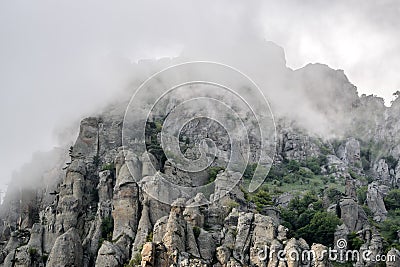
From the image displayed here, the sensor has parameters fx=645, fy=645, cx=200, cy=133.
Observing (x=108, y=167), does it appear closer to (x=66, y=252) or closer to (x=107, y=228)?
(x=107, y=228)

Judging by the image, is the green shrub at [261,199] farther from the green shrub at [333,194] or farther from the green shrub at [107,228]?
the green shrub at [107,228]

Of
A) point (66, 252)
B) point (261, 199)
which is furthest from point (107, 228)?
point (261, 199)

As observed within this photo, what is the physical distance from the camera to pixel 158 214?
6744 cm

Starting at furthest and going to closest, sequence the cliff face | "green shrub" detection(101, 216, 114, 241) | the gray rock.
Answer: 1. "green shrub" detection(101, 216, 114, 241)
2. the gray rock
3. the cliff face

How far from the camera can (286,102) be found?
5807 inches

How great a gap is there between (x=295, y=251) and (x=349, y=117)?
4026 inches

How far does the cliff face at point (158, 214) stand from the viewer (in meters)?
60.0

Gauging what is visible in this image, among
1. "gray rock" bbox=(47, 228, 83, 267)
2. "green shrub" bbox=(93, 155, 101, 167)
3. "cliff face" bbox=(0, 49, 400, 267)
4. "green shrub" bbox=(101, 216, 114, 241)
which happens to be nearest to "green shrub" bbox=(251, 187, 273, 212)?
"cliff face" bbox=(0, 49, 400, 267)

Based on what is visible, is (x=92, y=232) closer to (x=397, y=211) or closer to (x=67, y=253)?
(x=67, y=253)

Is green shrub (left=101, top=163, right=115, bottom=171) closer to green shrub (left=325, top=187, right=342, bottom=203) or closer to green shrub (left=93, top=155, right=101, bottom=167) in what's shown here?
green shrub (left=93, top=155, right=101, bottom=167)

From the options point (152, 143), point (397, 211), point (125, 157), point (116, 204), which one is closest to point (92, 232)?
point (116, 204)

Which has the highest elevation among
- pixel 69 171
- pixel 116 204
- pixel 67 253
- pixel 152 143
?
pixel 152 143

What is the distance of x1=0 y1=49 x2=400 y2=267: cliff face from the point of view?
197 feet

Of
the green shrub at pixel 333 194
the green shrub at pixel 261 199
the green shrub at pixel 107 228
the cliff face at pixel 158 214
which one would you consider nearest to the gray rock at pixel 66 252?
the cliff face at pixel 158 214
